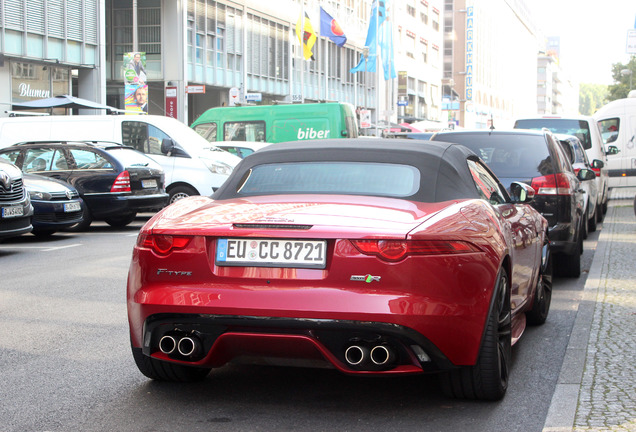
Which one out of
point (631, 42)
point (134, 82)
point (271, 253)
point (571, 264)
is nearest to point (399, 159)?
point (271, 253)

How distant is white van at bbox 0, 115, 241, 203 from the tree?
6498 cm

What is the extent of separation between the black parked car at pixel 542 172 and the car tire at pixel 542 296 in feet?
5.55

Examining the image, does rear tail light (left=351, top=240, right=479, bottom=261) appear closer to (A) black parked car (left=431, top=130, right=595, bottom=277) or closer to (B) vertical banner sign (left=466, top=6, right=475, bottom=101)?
(A) black parked car (left=431, top=130, right=595, bottom=277)

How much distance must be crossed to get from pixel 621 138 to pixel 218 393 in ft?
69.7

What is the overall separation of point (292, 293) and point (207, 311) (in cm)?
43

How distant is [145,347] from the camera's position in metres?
4.61

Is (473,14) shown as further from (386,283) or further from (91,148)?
(386,283)

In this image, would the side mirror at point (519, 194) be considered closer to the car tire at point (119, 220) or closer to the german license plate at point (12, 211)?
the german license plate at point (12, 211)

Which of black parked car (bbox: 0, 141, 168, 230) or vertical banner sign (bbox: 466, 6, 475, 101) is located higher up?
vertical banner sign (bbox: 466, 6, 475, 101)

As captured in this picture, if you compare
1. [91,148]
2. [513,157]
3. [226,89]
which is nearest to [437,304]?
[513,157]

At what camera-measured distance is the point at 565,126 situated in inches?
766

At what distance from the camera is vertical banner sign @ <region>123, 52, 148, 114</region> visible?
30.1 metres

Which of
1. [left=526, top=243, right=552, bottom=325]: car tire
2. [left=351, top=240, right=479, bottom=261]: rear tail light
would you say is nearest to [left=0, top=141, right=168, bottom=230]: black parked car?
[left=526, top=243, right=552, bottom=325]: car tire

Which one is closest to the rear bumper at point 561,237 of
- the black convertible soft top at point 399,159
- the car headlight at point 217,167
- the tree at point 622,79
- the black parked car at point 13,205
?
the black convertible soft top at point 399,159
